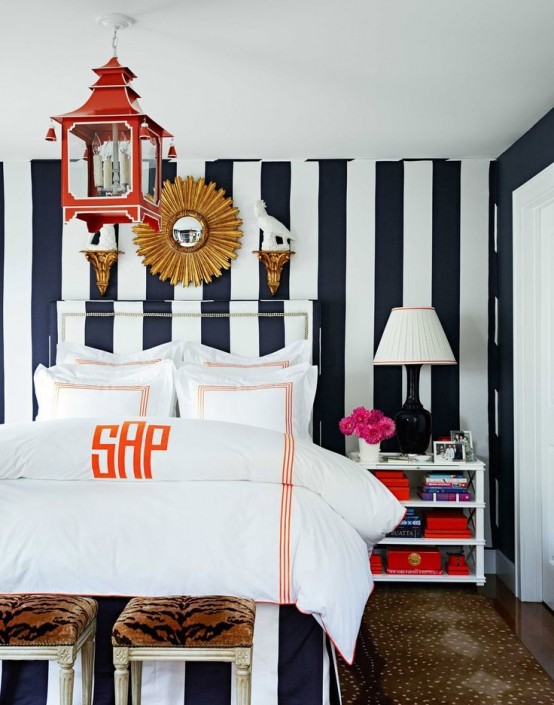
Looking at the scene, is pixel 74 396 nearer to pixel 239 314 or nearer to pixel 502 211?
pixel 239 314

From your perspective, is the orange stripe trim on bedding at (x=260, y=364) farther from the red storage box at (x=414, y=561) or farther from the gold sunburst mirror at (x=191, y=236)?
the red storage box at (x=414, y=561)

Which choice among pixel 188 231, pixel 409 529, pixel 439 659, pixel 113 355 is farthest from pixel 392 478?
pixel 188 231

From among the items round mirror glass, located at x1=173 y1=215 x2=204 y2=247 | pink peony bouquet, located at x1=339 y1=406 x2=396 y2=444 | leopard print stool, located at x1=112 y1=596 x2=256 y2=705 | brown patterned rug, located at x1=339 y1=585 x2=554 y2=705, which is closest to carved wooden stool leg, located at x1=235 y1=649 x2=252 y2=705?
leopard print stool, located at x1=112 y1=596 x2=256 y2=705

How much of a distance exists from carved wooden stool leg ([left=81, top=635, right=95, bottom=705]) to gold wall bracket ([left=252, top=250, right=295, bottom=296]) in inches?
104

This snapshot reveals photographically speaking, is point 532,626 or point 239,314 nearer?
point 532,626

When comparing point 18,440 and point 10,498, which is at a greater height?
point 18,440

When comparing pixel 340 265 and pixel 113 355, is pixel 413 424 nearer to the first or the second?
pixel 340 265

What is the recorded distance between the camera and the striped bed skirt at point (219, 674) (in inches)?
97.7

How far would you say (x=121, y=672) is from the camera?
223 centimetres

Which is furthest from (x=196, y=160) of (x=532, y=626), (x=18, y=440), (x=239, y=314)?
(x=532, y=626)

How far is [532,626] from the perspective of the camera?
363 centimetres

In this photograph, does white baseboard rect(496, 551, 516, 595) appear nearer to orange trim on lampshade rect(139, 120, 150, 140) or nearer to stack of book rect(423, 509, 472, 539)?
stack of book rect(423, 509, 472, 539)

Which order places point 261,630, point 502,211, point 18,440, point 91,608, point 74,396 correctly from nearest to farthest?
point 91,608
point 261,630
point 18,440
point 74,396
point 502,211

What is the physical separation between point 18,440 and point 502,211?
10.2 ft
